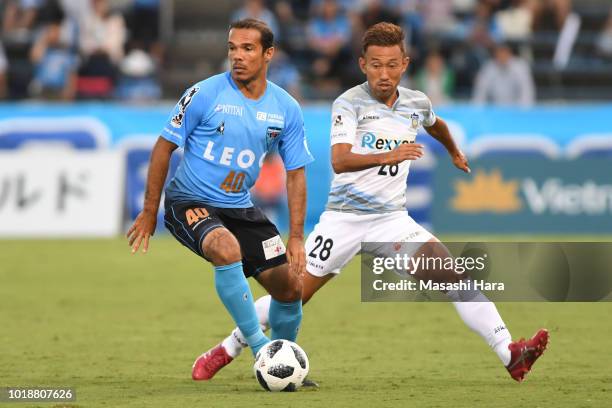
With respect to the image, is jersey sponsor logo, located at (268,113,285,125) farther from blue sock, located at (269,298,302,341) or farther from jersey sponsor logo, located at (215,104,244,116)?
blue sock, located at (269,298,302,341)

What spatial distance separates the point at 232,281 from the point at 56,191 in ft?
34.3

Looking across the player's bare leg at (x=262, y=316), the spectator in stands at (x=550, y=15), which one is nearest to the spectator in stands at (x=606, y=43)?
the spectator in stands at (x=550, y=15)

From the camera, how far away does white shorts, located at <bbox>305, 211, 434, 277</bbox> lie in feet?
27.7

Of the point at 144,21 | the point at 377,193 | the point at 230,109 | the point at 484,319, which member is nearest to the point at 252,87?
the point at 230,109

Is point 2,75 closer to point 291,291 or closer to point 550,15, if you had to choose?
point 550,15

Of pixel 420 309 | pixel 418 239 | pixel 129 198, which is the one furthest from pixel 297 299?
pixel 129 198

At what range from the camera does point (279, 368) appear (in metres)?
7.62

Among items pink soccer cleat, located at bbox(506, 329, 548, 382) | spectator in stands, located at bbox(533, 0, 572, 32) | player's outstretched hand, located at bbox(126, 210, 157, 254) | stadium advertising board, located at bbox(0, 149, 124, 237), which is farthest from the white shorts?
spectator in stands, located at bbox(533, 0, 572, 32)

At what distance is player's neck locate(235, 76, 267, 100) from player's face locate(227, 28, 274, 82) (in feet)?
0.12

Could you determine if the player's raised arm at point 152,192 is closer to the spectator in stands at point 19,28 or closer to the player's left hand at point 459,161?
the player's left hand at point 459,161

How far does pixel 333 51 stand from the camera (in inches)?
813

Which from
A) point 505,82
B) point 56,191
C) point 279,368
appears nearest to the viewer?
point 279,368

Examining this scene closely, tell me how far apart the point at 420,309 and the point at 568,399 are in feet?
16.2

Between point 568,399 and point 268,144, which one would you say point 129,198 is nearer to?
point 268,144
